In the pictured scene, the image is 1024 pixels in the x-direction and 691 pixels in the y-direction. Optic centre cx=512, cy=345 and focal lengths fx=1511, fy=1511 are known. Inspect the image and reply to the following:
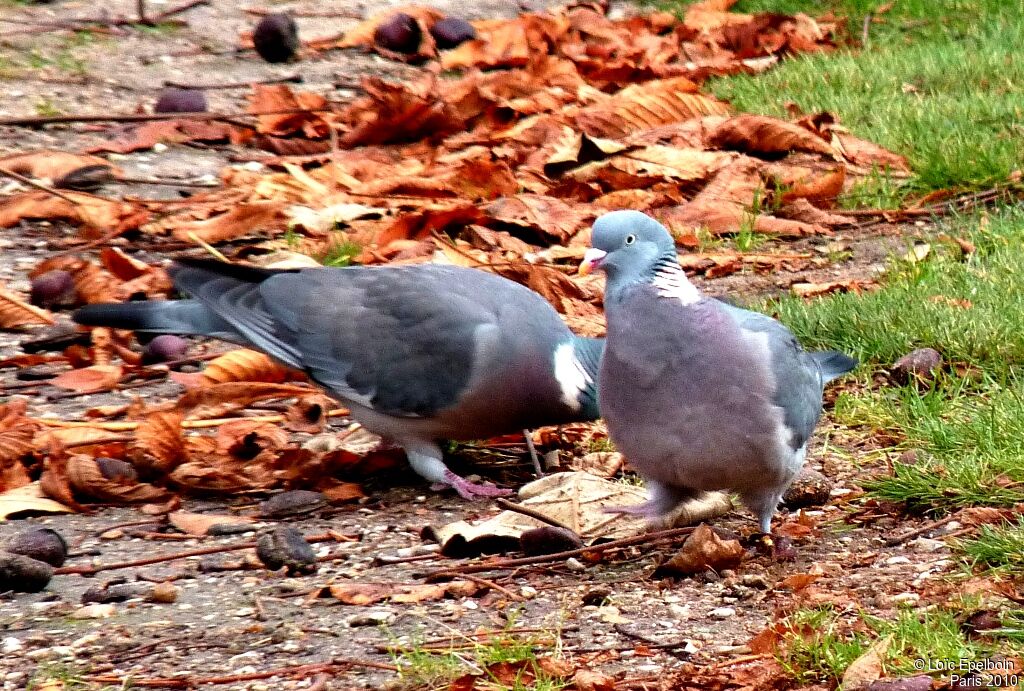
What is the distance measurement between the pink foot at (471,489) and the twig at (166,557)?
0.43 metres

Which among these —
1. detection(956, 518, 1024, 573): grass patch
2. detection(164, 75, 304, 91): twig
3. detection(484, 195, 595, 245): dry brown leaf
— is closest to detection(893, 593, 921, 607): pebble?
detection(956, 518, 1024, 573): grass patch

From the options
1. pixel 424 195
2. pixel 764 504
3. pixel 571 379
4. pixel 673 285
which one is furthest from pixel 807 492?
pixel 424 195

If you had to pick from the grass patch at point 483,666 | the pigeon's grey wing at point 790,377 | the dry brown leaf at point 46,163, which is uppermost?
the pigeon's grey wing at point 790,377

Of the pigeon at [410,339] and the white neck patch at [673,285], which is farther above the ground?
the white neck patch at [673,285]

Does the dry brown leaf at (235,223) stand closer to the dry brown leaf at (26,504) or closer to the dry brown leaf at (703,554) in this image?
the dry brown leaf at (26,504)

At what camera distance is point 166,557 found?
340 centimetres

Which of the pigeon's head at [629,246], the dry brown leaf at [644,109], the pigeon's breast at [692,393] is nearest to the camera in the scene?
the pigeon's breast at [692,393]

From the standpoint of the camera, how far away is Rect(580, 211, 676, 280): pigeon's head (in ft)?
10.5

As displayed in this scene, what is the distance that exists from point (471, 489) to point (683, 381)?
3.15 ft

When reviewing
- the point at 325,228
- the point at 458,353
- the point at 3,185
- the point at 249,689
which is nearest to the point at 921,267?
the point at 458,353

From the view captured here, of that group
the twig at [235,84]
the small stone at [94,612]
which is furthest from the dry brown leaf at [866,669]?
the twig at [235,84]

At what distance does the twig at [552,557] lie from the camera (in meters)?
3.27

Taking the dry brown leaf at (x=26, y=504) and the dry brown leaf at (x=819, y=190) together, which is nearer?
the dry brown leaf at (x=26, y=504)

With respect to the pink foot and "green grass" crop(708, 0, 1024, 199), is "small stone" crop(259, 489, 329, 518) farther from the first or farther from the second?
"green grass" crop(708, 0, 1024, 199)
